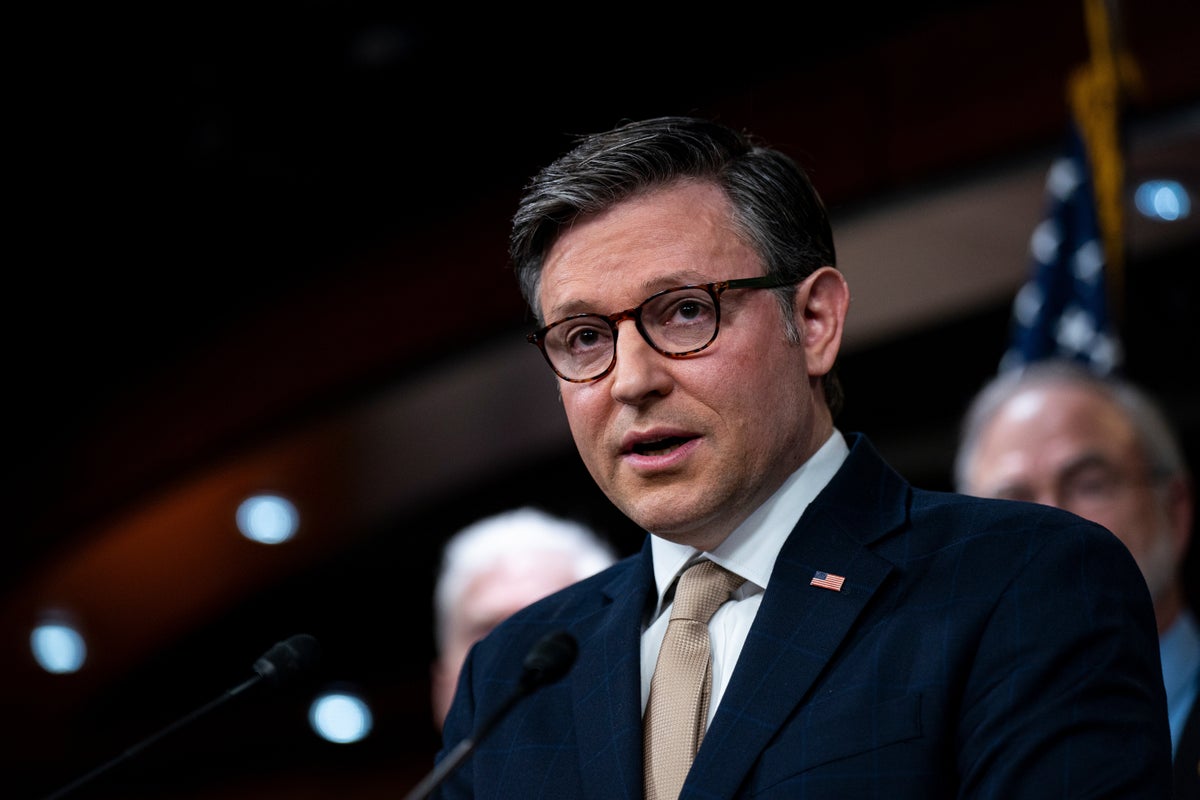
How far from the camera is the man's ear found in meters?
1.52

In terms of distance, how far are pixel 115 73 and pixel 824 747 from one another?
13.6 feet

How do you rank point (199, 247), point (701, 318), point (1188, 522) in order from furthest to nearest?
1. point (199, 247)
2. point (1188, 522)
3. point (701, 318)

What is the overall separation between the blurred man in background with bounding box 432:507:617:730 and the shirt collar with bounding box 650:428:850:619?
1.43 m

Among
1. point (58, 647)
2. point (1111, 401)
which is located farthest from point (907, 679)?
Result: point (58, 647)

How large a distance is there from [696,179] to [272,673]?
0.71m

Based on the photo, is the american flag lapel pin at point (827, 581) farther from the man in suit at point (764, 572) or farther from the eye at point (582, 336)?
the eye at point (582, 336)

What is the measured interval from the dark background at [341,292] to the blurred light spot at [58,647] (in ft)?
0.22

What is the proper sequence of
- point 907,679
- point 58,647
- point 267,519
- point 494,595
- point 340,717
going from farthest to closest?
point 58,647 → point 267,519 → point 340,717 → point 494,595 → point 907,679

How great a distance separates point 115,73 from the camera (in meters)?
4.61

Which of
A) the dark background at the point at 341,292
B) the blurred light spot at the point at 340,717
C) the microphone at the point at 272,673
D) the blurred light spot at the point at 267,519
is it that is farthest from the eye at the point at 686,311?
the blurred light spot at the point at 267,519

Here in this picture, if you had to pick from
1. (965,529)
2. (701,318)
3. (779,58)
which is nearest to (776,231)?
(701,318)

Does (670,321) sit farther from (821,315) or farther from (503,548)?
(503,548)

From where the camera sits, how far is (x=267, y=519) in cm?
625

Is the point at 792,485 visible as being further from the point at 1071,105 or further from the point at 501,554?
the point at 1071,105
